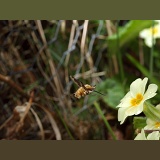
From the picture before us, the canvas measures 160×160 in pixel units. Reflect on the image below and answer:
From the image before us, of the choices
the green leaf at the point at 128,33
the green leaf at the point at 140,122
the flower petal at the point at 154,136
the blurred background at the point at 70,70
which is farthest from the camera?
the green leaf at the point at 128,33

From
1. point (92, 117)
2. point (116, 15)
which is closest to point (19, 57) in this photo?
point (92, 117)

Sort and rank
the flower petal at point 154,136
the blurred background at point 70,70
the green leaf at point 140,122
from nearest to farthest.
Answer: the flower petal at point 154,136 < the green leaf at point 140,122 < the blurred background at point 70,70

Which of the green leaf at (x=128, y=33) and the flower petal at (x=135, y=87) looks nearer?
the flower petal at (x=135, y=87)

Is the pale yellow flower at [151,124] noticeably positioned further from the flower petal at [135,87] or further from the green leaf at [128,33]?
the green leaf at [128,33]

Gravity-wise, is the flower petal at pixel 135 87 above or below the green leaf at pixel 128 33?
above

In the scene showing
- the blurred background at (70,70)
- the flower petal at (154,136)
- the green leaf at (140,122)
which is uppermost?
the flower petal at (154,136)

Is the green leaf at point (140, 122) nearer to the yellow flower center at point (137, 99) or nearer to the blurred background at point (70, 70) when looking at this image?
the yellow flower center at point (137, 99)

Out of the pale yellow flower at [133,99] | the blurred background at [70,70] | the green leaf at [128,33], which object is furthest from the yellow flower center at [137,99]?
the green leaf at [128,33]

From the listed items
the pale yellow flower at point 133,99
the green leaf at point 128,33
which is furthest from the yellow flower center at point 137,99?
the green leaf at point 128,33

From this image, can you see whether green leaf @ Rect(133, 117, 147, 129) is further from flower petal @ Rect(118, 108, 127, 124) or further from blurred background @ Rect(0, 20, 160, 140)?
blurred background @ Rect(0, 20, 160, 140)
